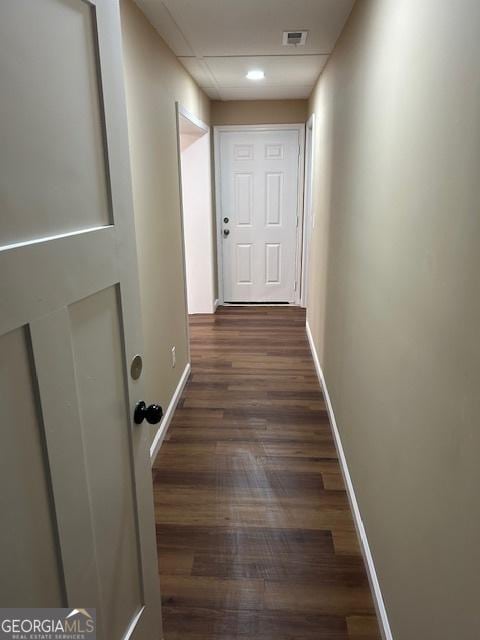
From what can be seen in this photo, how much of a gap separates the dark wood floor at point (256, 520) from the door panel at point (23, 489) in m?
0.99

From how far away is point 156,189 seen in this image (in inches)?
101

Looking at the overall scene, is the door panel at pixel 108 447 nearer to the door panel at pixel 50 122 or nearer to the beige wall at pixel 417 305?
the door panel at pixel 50 122

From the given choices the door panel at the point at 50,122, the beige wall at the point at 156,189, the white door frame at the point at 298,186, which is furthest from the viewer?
the white door frame at the point at 298,186

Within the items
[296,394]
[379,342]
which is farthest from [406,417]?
[296,394]

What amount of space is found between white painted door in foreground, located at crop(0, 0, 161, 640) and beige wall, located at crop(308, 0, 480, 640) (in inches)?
29.6

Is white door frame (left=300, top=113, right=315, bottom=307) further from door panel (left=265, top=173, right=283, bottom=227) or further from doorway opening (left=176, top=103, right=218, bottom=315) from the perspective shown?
doorway opening (left=176, top=103, right=218, bottom=315)

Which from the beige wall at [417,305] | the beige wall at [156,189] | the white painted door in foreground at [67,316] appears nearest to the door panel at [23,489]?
the white painted door in foreground at [67,316]

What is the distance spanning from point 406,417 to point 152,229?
1.72 metres

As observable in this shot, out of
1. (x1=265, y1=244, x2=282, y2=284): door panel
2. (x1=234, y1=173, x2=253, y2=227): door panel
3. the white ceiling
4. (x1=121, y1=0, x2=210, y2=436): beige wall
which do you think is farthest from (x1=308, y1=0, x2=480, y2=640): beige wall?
(x1=265, y1=244, x2=282, y2=284): door panel

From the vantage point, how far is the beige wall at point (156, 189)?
2.12 meters

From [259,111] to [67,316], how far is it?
4.72 metres

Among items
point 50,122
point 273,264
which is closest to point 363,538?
point 50,122

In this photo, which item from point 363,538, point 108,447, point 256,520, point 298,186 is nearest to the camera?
point 108,447

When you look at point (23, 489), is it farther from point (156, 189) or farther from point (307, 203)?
point (307, 203)
